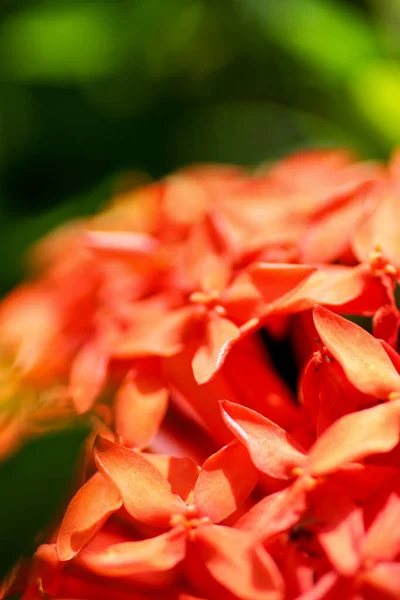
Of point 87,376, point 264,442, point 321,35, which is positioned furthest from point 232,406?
point 321,35

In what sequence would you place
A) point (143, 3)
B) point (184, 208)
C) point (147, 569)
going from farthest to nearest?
point (143, 3), point (184, 208), point (147, 569)

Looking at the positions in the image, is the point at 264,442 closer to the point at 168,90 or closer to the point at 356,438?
the point at 356,438

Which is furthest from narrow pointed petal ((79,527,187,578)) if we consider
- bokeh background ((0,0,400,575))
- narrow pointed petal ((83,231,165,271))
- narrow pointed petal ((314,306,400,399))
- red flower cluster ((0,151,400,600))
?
bokeh background ((0,0,400,575))

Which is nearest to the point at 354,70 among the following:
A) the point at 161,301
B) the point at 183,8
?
the point at 183,8

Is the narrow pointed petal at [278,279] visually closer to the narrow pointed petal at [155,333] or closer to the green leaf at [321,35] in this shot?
the narrow pointed petal at [155,333]

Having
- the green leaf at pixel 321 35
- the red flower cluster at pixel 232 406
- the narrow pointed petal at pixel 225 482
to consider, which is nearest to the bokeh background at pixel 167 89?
the green leaf at pixel 321 35

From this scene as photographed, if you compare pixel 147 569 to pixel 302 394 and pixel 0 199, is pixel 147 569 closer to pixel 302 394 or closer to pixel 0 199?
pixel 302 394

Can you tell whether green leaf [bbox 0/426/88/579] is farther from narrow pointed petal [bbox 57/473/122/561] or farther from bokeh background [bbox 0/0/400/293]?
bokeh background [bbox 0/0/400/293]
